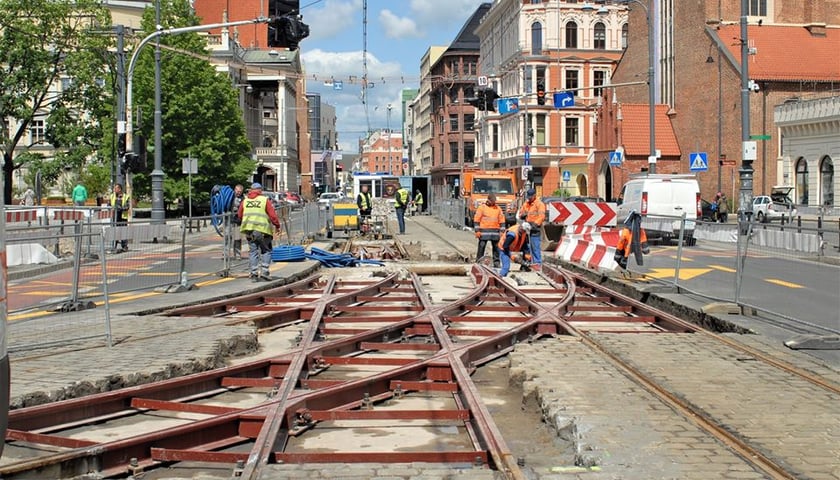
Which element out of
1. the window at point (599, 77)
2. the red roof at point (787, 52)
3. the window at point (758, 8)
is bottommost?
the red roof at point (787, 52)

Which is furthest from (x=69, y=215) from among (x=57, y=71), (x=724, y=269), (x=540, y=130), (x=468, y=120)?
(x=468, y=120)

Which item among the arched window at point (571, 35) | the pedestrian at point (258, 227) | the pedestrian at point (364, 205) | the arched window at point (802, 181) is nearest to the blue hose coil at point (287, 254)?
the pedestrian at point (258, 227)

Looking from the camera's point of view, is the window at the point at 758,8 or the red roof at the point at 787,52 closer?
the red roof at the point at 787,52

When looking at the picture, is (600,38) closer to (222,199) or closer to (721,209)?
(721,209)

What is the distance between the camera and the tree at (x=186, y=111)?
5256 cm

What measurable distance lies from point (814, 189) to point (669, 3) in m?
19.7

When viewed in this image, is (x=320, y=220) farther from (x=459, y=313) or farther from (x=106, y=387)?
(x=106, y=387)

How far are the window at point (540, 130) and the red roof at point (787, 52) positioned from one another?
2203 cm

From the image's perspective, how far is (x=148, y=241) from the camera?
15719 mm

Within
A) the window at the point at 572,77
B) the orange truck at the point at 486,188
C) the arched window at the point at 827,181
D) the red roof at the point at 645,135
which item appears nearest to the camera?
the orange truck at the point at 486,188

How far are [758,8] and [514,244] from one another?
165 ft

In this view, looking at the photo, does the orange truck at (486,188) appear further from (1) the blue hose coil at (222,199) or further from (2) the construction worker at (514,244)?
(2) the construction worker at (514,244)

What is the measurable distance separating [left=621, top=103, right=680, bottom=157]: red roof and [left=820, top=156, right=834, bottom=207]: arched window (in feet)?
45.2

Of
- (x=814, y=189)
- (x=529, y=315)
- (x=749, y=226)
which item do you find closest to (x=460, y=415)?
(x=529, y=315)
